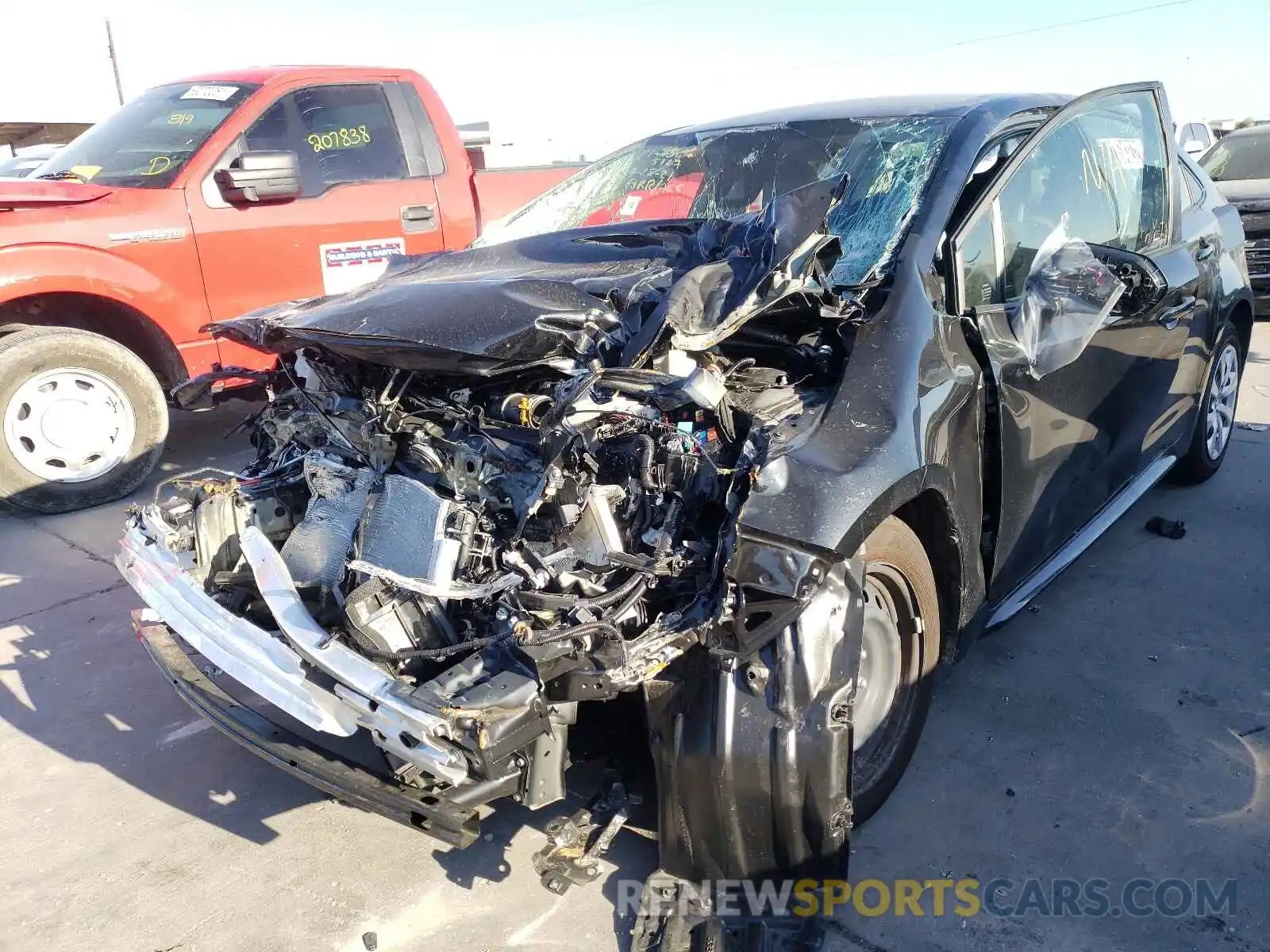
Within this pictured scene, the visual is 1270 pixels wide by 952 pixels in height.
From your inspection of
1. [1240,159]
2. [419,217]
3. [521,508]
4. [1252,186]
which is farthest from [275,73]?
[1240,159]

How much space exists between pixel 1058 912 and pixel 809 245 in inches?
70.2

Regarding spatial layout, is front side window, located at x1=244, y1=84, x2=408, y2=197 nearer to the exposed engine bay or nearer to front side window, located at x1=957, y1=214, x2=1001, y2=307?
the exposed engine bay

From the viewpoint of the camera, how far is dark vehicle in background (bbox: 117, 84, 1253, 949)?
2129 mm

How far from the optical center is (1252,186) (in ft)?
31.9

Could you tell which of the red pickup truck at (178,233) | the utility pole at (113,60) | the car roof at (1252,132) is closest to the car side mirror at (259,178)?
the red pickup truck at (178,233)

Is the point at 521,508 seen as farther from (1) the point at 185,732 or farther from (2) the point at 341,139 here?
(2) the point at 341,139

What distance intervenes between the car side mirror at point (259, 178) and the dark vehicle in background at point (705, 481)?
1.99 metres

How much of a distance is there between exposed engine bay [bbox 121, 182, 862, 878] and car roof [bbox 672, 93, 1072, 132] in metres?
0.83

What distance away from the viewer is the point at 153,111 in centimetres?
566

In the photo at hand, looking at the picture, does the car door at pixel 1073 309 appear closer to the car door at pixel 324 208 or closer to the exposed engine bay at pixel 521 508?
the exposed engine bay at pixel 521 508

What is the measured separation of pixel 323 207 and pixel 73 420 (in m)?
1.77

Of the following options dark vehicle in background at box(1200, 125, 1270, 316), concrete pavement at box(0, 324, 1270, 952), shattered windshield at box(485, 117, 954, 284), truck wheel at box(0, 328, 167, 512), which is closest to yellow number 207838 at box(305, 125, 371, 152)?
truck wheel at box(0, 328, 167, 512)

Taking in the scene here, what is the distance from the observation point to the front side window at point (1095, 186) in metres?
3.04

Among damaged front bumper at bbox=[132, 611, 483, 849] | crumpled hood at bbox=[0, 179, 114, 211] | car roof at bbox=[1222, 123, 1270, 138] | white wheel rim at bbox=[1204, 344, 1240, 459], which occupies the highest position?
crumpled hood at bbox=[0, 179, 114, 211]
